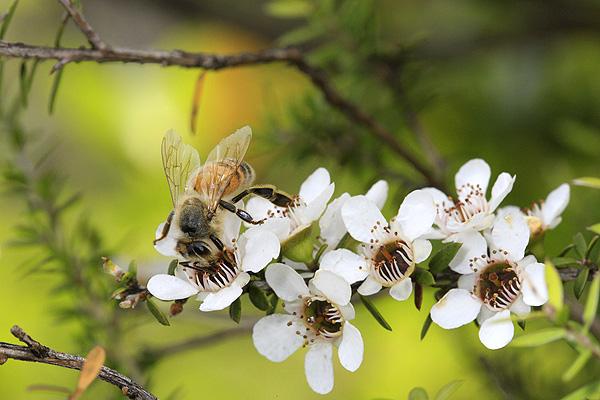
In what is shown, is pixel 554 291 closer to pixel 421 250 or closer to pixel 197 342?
pixel 421 250

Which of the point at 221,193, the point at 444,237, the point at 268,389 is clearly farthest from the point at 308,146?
the point at 268,389

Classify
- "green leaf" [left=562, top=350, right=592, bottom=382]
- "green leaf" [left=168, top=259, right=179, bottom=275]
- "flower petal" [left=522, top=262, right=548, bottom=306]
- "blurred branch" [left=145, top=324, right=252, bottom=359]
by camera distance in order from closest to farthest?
1. "green leaf" [left=562, top=350, right=592, bottom=382]
2. "flower petal" [left=522, top=262, right=548, bottom=306]
3. "green leaf" [left=168, top=259, right=179, bottom=275]
4. "blurred branch" [left=145, top=324, right=252, bottom=359]

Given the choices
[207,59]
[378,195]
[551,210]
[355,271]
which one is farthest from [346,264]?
[207,59]

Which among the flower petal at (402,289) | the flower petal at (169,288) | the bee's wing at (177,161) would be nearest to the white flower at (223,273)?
the flower petal at (169,288)

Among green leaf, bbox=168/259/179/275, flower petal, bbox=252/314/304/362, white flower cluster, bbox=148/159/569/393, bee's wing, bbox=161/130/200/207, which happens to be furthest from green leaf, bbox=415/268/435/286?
bee's wing, bbox=161/130/200/207

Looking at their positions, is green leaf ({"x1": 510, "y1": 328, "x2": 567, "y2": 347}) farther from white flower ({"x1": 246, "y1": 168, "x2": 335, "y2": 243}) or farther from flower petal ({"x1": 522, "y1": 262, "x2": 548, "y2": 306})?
white flower ({"x1": 246, "y1": 168, "x2": 335, "y2": 243})

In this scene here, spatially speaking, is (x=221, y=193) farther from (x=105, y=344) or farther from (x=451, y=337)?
(x=451, y=337)
